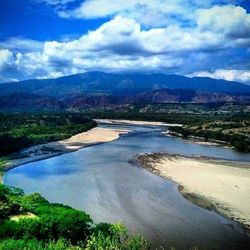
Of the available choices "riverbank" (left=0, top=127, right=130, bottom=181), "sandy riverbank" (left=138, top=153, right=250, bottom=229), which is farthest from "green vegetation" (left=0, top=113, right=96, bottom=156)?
"sandy riverbank" (left=138, top=153, right=250, bottom=229)

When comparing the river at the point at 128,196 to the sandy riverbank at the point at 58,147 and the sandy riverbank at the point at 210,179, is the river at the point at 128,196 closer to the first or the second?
the sandy riverbank at the point at 210,179

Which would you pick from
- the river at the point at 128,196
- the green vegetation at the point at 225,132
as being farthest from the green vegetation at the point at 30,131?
the green vegetation at the point at 225,132

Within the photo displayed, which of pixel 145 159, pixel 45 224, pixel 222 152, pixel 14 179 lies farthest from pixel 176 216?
pixel 222 152

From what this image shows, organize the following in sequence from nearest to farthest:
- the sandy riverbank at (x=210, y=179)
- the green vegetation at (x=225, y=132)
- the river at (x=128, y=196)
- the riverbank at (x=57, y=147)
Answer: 1. the river at (x=128, y=196)
2. the sandy riverbank at (x=210, y=179)
3. the riverbank at (x=57, y=147)
4. the green vegetation at (x=225, y=132)

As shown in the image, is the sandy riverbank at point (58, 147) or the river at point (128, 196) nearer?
the river at point (128, 196)

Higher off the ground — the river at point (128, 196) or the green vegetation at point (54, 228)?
the green vegetation at point (54, 228)

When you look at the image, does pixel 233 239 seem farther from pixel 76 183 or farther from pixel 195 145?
pixel 195 145

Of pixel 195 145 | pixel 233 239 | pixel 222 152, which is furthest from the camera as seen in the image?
pixel 195 145
